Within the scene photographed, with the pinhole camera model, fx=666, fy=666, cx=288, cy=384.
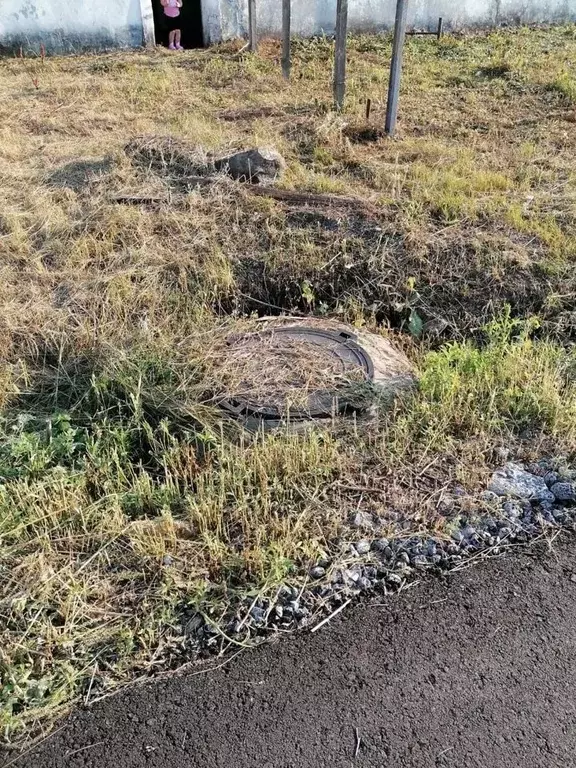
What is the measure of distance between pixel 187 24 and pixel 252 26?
8.47 ft

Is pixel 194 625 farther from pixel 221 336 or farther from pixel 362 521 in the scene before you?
pixel 221 336

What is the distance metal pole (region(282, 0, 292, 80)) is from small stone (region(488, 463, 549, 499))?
7.19 meters

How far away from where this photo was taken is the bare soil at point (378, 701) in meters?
2.16

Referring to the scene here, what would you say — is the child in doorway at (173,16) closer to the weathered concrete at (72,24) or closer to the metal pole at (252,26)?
the weathered concrete at (72,24)

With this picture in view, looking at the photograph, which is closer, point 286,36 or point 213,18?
point 286,36

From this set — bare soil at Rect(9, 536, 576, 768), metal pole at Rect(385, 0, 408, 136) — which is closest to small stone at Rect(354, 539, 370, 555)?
bare soil at Rect(9, 536, 576, 768)

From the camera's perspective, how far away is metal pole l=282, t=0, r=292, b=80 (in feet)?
27.1

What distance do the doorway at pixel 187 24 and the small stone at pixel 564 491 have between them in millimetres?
11055

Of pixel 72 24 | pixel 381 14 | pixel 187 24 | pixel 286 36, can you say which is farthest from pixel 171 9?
pixel 381 14

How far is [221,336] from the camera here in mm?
4020

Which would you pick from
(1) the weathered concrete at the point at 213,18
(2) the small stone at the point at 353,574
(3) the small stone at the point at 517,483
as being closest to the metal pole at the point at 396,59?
(3) the small stone at the point at 517,483

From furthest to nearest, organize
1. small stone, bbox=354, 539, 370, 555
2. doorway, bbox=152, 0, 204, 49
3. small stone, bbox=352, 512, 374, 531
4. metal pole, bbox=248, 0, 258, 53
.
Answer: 1. doorway, bbox=152, 0, 204, 49
2. metal pole, bbox=248, 0, 258, 53
3. small stone, bbox=352, 512, 374, 531
4. small stone, bbox=354, 539, 370, 555

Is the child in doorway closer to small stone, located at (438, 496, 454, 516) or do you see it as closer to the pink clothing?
the pink clothing

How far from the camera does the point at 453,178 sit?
225 inches
